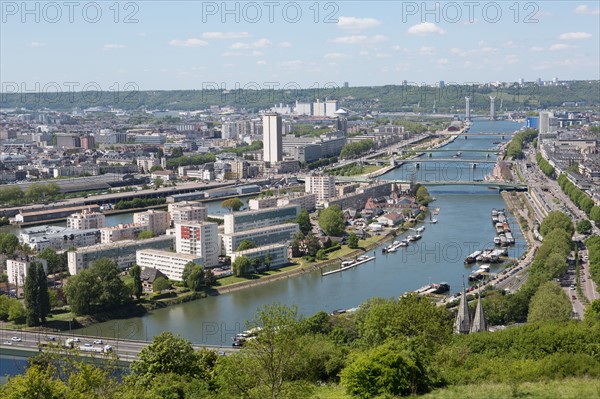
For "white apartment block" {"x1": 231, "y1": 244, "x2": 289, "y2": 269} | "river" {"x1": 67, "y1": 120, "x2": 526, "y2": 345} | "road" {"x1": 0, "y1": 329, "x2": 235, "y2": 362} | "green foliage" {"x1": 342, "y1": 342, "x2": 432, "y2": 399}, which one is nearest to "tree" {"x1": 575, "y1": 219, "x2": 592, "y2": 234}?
"river" {"x1": 67, "y1": 120, "x2": 526, "y2": 345}

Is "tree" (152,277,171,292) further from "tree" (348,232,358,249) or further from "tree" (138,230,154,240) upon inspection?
"tree" (348,232,358,249)

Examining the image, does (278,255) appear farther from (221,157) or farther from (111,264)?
(221,157)

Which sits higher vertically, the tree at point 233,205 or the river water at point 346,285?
the tree at point 233,205

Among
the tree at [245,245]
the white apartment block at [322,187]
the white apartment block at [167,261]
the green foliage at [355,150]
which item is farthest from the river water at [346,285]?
the green foliage at [355,150]

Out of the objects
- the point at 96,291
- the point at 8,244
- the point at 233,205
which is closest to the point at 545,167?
the point at 233,205

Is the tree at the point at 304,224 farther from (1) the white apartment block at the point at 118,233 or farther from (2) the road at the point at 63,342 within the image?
(2) the road at the point at 63,342

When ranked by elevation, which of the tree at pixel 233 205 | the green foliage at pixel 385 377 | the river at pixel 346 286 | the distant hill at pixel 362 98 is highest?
the distant hill at pixel 362 98
